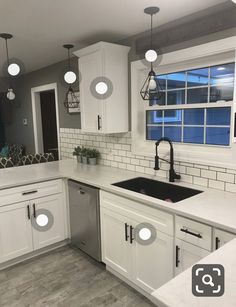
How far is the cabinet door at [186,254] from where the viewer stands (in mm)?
1673

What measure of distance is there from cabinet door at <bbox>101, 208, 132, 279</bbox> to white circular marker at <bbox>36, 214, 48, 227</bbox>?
719mm

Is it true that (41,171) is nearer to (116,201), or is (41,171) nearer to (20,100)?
(116,201)

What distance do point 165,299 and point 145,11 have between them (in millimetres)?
2036

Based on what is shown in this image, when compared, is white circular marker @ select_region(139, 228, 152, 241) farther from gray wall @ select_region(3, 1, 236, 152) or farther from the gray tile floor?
gray wall @ select_region(3, 1, 236, 152)

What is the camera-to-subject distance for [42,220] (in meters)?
2.77

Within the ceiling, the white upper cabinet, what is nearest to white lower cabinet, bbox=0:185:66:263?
the white upper cabinet

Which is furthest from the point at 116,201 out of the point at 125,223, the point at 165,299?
the point at 165,299

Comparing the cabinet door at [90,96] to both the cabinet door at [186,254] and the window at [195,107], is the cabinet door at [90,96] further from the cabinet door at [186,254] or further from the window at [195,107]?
the cabinet door at [186,254]

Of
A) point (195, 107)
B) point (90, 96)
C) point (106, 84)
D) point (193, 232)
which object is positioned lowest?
point (193, 232)

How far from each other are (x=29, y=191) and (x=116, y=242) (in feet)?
3.37

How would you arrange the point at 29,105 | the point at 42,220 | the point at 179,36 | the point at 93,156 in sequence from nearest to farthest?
the point at 179,36 < the point at 42,220 < the point at 93,156 < the point at 29,105

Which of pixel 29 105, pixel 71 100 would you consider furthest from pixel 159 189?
pixel 29 105

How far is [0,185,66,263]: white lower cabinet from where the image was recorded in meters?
2.51

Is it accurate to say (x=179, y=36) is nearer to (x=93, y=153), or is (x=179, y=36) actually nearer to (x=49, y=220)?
(x=93, y=153)
